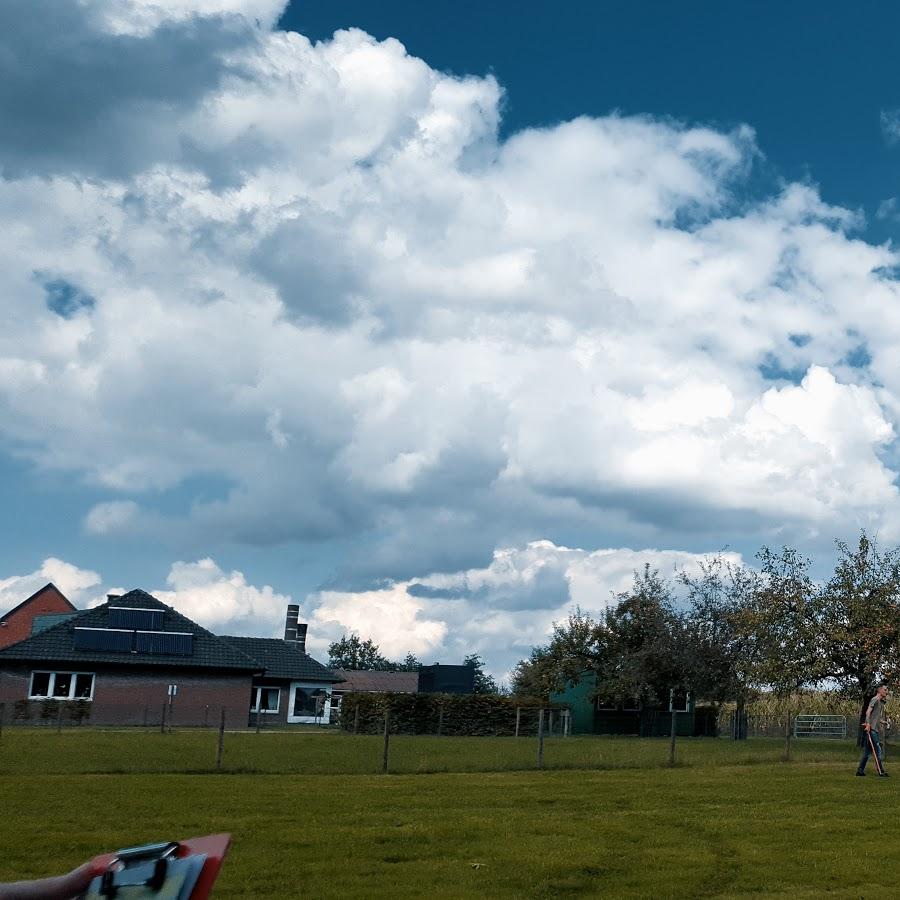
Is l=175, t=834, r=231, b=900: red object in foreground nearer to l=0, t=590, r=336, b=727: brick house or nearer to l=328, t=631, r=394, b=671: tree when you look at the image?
l=0, t=590, r=336, b=727: brick house

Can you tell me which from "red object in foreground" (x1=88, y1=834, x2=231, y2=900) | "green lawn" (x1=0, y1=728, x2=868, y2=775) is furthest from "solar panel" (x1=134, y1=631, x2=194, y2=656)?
"red object in foreground" (x1=88, y1=834, x2=231, y2=900)

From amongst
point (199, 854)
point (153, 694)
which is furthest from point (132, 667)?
point (199, 854)

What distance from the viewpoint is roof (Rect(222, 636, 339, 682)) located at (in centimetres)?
6222

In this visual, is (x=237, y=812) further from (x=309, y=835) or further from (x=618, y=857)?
(x=618, y=857)

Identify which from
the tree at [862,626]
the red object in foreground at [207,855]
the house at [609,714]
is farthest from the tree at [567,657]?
the red object in foreground at [207,855]

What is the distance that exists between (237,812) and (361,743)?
835 inches

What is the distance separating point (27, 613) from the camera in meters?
78.4

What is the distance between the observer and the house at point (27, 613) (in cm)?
7731

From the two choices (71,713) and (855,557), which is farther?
(71,713)

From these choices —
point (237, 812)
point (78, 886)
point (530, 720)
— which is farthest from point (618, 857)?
point (530, 720)

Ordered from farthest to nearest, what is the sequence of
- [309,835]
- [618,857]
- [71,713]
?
1. [71,713]
2. [309,835]
3. [618,857]

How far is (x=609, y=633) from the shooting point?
5516 cm

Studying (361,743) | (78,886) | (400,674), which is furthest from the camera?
(400,674)

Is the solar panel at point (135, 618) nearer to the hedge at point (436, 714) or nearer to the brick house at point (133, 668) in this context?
the brick house at point (133, 668)
